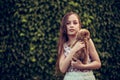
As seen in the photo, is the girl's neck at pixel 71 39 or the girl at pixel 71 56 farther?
the girl's neck at pixel 71 39

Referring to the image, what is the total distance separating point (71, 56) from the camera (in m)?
3.81

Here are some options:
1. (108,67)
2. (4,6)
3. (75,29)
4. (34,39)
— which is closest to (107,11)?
(108,67)

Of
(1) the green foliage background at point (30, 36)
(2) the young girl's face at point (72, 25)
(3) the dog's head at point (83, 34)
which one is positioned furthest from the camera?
(1) the green foliage background at point (30, 36)

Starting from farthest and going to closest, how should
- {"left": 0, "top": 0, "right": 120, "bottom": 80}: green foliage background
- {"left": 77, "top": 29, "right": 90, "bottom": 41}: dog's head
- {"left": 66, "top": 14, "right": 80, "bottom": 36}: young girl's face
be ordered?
{"left": 0, "top": 0, "right": 120, "bottom": 80}: green foliage background, {"left": 66, "top": 14, "right": 80, "bottom": 36}: young girl's face, {"left": 77, "top": 29, "right": 90, "bottom": 41}: dog's head

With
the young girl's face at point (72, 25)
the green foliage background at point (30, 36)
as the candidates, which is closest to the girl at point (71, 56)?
the young girl's face at point (72, 25)

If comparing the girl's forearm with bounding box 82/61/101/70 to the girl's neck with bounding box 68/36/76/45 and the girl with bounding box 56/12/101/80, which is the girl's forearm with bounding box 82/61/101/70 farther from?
the girl's neck with bounding box 68/36/76/45

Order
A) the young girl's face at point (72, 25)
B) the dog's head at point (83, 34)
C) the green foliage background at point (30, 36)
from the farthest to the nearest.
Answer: the green foliage background at point (30, 36) → the young girl's face at point (72, 25) → the dog's head at point (83, 34)

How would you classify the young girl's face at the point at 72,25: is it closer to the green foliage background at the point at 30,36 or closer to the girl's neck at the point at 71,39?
the girl's neck at the point at 71,39

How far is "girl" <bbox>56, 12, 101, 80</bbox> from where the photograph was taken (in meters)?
3.81

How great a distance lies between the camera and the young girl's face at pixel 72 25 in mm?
4062

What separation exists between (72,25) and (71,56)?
43 cm

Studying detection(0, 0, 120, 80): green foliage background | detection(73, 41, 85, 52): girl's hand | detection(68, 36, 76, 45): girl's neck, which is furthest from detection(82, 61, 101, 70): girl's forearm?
detection(0, 0, 120, 80): green foliage background

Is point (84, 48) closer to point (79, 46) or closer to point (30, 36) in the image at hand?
point (79, 46)

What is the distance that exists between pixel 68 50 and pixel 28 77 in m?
2.33
